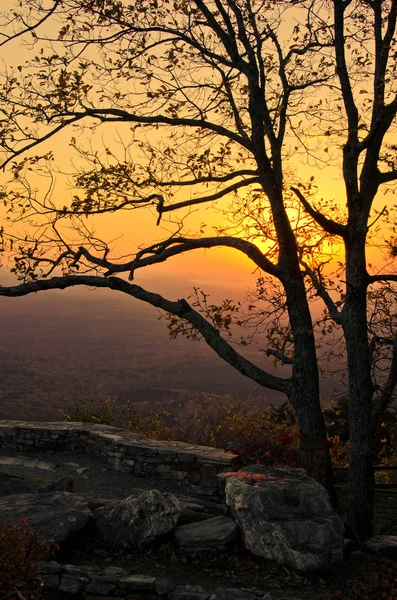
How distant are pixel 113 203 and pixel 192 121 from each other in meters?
2.16

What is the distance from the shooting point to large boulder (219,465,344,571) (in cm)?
668

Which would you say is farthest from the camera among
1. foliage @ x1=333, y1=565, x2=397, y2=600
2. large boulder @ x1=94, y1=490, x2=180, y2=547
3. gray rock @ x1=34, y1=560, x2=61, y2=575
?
large boulder @ x1=94, y1=490, x2=180, y2=547

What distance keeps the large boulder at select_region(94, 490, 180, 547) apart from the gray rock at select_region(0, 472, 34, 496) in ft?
7.69

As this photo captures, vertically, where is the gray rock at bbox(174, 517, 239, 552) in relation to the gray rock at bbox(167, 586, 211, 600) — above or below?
above

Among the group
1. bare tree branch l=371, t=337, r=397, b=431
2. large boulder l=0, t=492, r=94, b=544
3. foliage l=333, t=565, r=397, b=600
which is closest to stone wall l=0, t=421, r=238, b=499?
bare tree branch l=371, t=337, r=397, b=431

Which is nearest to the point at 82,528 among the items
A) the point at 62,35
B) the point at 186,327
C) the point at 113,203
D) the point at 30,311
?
the point at 186,327

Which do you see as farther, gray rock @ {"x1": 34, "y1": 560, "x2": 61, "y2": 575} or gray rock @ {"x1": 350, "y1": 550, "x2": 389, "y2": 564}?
gray rock @ {"x1": 350, "y1": 550, "x2": 389, "y2": 564}

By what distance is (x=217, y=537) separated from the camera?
7195 mm

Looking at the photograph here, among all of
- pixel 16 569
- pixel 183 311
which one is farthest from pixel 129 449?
pixel 16 569

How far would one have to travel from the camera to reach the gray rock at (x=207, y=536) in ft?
23.5

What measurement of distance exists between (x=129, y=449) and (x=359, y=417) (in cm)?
528

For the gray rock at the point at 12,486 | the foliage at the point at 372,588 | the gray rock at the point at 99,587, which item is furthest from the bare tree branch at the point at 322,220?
the gray rock at the point at 12,486

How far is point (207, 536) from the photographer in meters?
7.27

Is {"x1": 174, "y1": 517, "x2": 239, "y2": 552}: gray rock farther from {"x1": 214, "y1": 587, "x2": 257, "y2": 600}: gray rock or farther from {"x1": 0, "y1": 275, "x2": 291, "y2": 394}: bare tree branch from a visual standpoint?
{"x1": 0, "y1": 275, "x2": 291, "y2": 394}: bare tree branch
